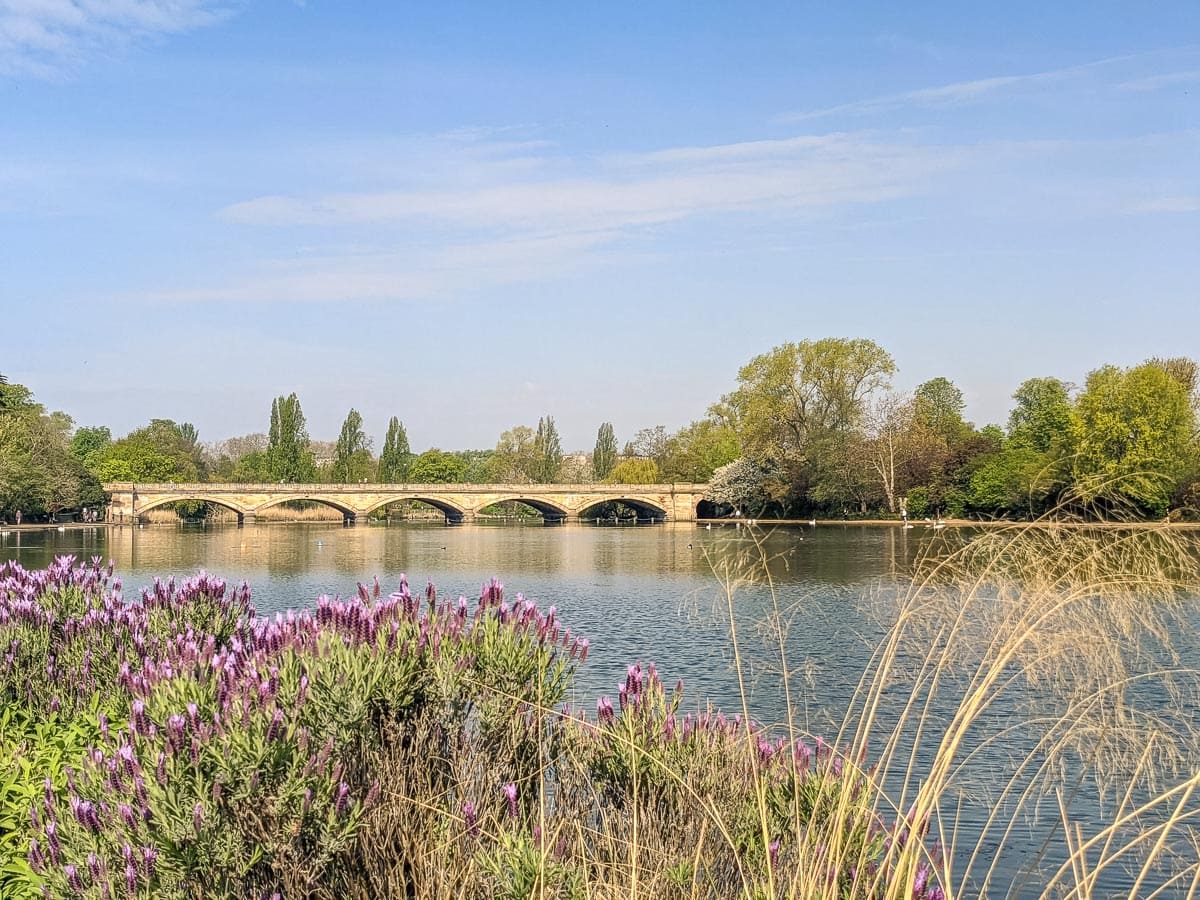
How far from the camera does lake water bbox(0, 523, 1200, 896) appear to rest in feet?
38.8

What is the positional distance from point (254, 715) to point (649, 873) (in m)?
1.74

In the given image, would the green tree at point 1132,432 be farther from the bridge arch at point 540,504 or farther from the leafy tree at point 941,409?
the bridge arch at point 540,504

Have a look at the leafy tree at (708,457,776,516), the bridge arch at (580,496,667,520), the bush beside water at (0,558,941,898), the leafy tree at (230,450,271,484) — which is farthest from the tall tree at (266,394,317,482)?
the bush beside water at (0,558,941,898)

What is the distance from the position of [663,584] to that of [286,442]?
3000 inches

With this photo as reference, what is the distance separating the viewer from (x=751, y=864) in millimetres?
4852

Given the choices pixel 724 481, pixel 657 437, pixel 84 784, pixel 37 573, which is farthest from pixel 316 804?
pixel 657 437

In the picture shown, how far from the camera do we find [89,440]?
136m

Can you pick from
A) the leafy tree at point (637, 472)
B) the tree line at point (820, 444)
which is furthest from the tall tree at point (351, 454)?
the leafy tree at point (637, 472)

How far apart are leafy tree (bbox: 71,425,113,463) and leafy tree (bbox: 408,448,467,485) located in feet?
116

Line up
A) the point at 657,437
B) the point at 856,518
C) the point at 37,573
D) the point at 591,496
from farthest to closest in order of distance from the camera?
1. the point at 657,437
2. the point at 591,496
3. the point at 856,518
4. the point at 37,573

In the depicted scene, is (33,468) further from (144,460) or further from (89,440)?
(89,440)

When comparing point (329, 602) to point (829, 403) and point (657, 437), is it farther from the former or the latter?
point (657, 437)

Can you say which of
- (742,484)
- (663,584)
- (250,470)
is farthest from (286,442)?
(663,584)

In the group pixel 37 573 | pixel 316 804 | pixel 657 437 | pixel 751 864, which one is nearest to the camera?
pixel 316 804
